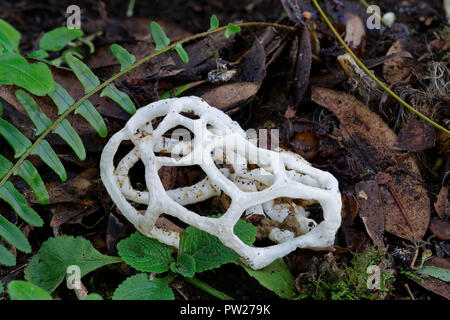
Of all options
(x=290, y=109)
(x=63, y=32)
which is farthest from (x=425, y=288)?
(x=63, y=32)

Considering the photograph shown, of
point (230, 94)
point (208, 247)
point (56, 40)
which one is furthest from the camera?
point (56, 40)

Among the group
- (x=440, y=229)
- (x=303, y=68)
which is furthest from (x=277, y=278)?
(x=303, y=68)

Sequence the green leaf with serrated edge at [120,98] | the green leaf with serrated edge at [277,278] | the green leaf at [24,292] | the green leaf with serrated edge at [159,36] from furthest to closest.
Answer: the green leaf with serrated edge at [159,36]
the green leaf with serrated edge at [120,98]
the green leaf with serrated edge at [277,278]
the green leaf at [24,292]

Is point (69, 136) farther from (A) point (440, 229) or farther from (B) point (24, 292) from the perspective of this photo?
(A) point (440, 229)

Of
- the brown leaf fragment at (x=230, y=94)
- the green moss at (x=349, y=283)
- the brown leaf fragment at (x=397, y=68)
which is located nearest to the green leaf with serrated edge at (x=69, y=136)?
the brown leaf fragment at (x=230, y=94)

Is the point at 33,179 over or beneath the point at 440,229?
over

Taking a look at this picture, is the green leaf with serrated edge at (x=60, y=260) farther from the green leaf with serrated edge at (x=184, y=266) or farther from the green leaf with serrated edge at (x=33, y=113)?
the green leaf with serrated edge at (x=33, y=113)
